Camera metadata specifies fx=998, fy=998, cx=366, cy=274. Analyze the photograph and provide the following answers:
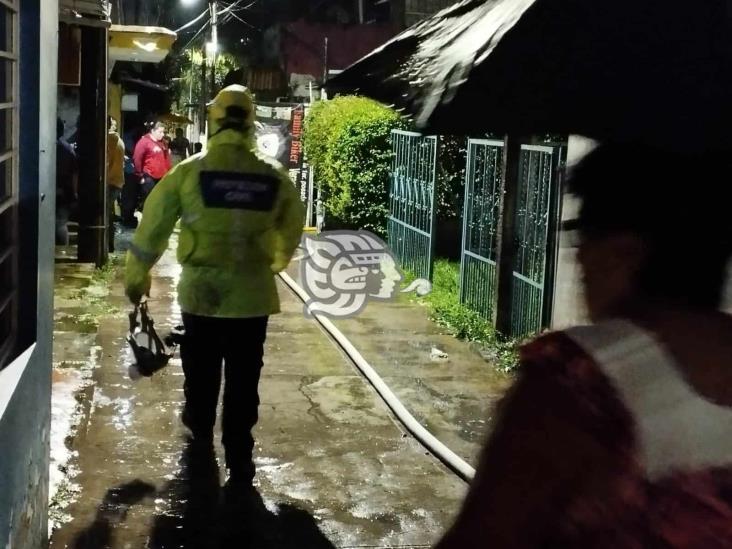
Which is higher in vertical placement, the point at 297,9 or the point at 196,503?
the point at 297,9

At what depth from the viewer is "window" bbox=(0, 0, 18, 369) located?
344 cm

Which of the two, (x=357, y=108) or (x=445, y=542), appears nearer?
(x=445, y=542)

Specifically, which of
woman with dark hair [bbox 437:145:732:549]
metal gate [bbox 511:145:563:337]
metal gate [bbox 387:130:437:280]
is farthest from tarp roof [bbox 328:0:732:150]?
metal gate [bbox 387:130:437:280]

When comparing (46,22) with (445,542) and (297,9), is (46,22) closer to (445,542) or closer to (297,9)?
(445,542)

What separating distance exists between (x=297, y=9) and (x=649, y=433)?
119 ft

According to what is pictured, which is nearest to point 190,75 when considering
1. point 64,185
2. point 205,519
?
point 64,185

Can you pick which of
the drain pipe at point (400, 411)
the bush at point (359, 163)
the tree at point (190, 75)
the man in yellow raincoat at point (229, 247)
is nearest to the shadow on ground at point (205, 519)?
the man in yellow raincoat at point (229, 247)

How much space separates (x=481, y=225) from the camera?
10016 mm

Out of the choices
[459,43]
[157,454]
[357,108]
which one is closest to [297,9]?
[357,108]

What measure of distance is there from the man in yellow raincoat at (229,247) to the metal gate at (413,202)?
637 centimetres

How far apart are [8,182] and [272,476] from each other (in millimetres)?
2549

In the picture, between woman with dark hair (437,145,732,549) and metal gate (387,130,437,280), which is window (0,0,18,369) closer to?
woman with dark hair (437,145,732,549)

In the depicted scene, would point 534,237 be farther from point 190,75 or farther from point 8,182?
point 190,75

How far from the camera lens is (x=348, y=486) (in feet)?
17.9
